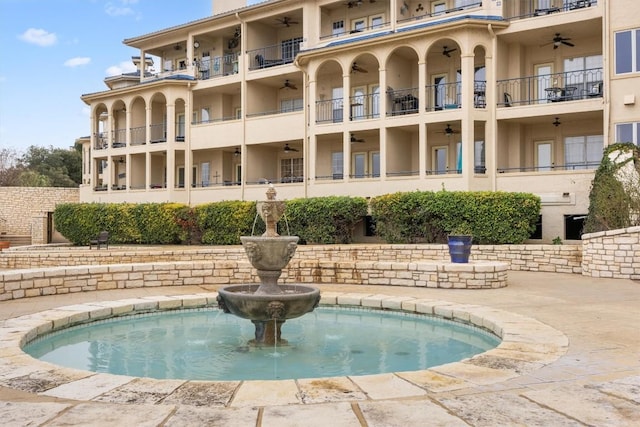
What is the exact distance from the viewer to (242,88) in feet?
90.4

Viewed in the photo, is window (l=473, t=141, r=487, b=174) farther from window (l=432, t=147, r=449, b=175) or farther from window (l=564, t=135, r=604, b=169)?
window (l=564, t=135, r=604, b=169)

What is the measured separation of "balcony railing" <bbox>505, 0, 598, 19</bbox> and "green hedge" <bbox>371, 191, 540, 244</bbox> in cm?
742

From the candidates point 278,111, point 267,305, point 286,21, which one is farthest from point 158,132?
point 267,305

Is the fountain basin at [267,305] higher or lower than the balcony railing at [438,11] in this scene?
lower

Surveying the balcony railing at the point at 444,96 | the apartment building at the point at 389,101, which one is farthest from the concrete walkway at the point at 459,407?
the balcony railing at the point at 444,96

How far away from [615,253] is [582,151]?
9.30 meters

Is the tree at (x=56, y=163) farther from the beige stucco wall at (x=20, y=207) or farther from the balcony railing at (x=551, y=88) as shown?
the balcony railing at (x=551, y=88)

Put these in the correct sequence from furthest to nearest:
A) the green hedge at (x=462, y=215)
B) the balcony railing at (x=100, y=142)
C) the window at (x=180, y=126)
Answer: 1. the balcony railing at (x=100, y=142)
2. the window at (x=180, y=126)
3. the green hedge at (x=462, y=215)

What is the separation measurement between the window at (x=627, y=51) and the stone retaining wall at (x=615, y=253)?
8.60 meters

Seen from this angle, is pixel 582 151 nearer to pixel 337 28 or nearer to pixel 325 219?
pixel 325 219

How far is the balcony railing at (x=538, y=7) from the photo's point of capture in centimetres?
2045

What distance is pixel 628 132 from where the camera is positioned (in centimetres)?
1909

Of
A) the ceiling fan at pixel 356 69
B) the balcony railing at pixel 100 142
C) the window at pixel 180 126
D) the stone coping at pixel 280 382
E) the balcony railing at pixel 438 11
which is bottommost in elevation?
the stone coping at pixel 280 382

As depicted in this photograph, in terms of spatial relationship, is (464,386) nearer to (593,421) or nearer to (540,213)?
(593,421)
